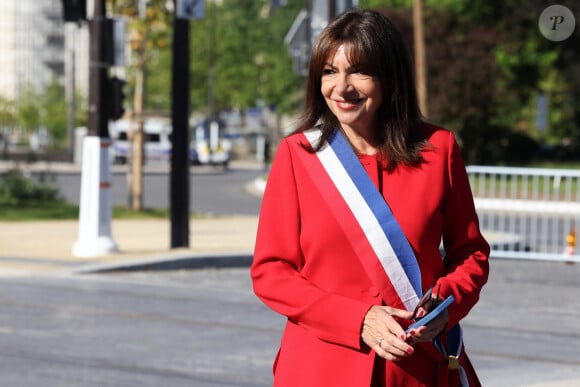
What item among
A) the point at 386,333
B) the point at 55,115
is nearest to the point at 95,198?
the point at 386,333

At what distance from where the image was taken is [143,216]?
25359mm

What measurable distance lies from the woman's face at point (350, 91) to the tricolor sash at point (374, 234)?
15 centimetres

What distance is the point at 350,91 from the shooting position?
3.33 metres

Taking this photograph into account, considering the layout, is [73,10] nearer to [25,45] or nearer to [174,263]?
[174,263]

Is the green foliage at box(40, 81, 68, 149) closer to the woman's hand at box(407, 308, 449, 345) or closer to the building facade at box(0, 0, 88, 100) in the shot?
the building facade at box(0, 0, 88, 100)

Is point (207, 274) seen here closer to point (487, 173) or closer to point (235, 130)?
point (487, 173)

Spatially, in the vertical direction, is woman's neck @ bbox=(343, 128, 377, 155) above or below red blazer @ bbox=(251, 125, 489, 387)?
above

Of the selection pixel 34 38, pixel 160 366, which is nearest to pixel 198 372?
pixel 160 366

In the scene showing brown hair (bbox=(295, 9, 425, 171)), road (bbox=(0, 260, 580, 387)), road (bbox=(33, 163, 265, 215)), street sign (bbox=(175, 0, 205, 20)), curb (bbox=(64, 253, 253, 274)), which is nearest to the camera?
brown hair (bbox=(295, 9, 425, 171))

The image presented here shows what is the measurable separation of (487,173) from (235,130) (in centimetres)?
8387

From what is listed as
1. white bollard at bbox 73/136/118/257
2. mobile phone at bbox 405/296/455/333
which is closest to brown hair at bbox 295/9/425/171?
mobile phone at bbox 405/296/455/333

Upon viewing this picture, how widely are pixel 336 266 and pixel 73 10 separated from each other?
44.5ft

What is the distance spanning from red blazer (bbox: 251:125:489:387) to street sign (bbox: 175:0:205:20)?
43.0 ft

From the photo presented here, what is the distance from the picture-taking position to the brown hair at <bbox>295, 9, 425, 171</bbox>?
3.32 m
